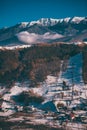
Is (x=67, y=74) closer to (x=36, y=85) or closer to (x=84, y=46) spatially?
(x=36, y=85)

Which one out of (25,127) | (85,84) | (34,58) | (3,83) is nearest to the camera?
(25,127)

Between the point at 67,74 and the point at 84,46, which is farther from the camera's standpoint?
the point at 84,46

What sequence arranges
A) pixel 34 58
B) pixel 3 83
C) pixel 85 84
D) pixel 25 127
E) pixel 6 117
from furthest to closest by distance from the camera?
pixel 34 58, pixel 3 83, pixel 85 84, pixel 6 117, pixel 25 127

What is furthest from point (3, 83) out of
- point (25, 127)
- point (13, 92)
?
point (25, 127)

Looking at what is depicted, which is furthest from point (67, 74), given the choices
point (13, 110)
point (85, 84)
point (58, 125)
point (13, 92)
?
point (58, 125)

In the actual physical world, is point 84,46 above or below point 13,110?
above

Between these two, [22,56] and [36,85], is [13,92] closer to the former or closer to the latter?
[36,85]

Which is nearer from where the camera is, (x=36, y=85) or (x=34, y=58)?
(x=36, y=85)

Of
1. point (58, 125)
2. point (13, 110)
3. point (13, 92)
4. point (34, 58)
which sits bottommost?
point (58, 125)

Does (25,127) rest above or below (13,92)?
below
